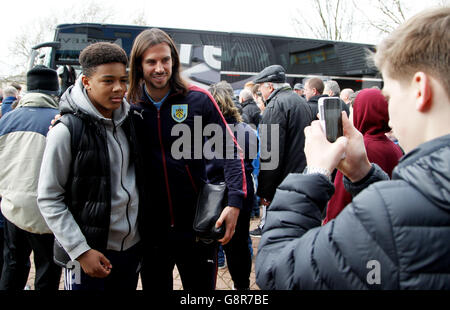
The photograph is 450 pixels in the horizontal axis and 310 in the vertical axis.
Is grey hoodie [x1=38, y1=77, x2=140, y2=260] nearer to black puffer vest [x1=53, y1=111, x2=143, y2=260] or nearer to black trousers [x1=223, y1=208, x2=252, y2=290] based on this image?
black puffer vest [x1=53, y1=111, x2=143, y2=260]

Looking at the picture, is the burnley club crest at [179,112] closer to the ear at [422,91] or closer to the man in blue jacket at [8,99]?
the ear at [422,91]

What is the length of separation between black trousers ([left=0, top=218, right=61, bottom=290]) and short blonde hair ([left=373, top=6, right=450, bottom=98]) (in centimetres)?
254

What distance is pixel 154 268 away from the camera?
76.1 inches

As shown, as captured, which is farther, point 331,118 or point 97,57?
point 97,57

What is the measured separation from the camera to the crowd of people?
676 mm

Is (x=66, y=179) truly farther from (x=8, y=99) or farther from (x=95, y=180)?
(x=8, y=99)

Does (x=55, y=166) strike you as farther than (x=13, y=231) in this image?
No

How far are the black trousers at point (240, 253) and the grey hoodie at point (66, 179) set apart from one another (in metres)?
1.21

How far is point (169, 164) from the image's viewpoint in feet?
6.12

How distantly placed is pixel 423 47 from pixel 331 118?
0.37m

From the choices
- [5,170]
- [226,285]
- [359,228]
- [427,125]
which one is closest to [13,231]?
[5,170]

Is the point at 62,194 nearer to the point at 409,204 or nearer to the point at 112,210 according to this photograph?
the point at 112,210

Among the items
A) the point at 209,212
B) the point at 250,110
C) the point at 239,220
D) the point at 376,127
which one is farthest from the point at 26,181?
the point at 250,110
